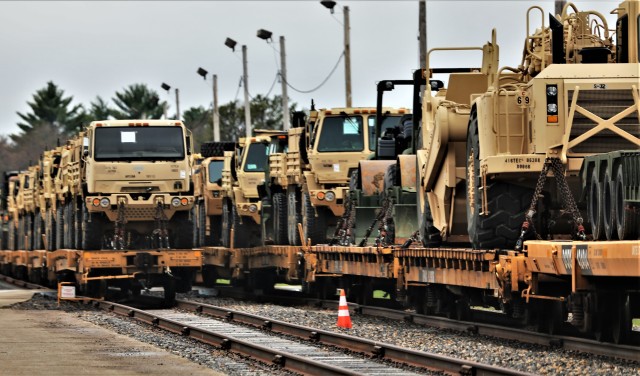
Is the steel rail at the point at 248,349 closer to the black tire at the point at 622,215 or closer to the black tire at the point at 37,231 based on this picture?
the black tire at the point at 622,215

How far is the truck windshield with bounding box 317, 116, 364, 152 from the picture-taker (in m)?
30.3

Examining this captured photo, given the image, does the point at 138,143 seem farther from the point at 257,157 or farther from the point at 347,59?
the point at 347,59

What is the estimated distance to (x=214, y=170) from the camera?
134 ft

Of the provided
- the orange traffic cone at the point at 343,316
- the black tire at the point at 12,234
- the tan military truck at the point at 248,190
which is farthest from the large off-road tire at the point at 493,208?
the black tire at the point at 12,234

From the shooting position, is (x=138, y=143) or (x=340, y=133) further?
(x=138, y=143)

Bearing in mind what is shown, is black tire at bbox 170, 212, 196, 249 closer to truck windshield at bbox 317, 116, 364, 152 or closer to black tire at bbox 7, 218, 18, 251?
truck windshield at bbox 317, 116, 364, 152

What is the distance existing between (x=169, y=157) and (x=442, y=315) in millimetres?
9321

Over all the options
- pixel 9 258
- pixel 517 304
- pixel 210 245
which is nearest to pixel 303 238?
pixel 210 245

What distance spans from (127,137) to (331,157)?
13.9 feet

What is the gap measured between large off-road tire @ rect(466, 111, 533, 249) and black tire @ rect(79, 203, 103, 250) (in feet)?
47.8

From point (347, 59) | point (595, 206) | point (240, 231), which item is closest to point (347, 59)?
point (347, 59)

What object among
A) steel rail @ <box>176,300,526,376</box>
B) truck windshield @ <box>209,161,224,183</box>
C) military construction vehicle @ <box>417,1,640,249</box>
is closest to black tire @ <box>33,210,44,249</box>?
truck windshield @ <box>209,161,224,183</box>

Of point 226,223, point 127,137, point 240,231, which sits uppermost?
point 127,137

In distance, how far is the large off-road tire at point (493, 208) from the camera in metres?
17.4
